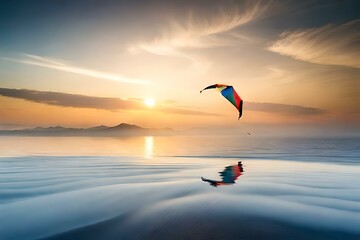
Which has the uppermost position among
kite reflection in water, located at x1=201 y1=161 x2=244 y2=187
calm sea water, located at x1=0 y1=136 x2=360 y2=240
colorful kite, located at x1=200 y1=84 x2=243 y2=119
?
colorful kite, located at x1=200 y1=84 x2=243 y2=119

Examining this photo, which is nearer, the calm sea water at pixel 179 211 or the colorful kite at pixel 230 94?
the calm sea water at pixel 179 211

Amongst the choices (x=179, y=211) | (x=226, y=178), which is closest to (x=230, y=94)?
(x=226, y=178)

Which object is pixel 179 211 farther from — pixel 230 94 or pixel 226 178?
pixel 230 94

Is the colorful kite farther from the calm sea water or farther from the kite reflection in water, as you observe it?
the calm sea water

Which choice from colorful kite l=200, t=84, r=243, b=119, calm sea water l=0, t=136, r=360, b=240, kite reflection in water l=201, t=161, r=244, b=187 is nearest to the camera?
calm sea water l=0, t=136, r=360, b=240

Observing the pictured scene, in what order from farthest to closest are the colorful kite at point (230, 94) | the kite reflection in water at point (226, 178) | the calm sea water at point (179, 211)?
the colorful kite at point (230, 94) < the kite reflection in water at point (226, 178) < the calm sea water at point (179, 211)

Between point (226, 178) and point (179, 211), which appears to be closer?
point (179, 211)

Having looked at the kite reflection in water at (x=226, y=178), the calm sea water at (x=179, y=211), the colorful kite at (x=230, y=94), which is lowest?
the calm sea water at (x=179, y=211)

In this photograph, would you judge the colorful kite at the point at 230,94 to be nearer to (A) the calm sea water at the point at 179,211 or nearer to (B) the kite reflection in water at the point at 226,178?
(B) the kite reflection in water at the point at 226,178

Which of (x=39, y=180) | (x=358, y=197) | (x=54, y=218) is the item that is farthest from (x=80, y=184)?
(x=358, y=197)

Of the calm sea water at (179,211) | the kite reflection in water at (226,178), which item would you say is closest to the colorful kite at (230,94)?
the kite reflection in water at (226,178)

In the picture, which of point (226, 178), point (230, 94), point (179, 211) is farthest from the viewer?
point (230, 94)

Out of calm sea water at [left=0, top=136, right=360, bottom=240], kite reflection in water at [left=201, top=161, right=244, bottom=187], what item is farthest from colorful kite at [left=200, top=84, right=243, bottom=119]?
calm sea water at [left=0, top=136, right=360, bottom=240]

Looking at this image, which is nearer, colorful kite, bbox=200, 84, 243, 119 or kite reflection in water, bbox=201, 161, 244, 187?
kite reflection in water, bbox=201, 161, 244, 187
